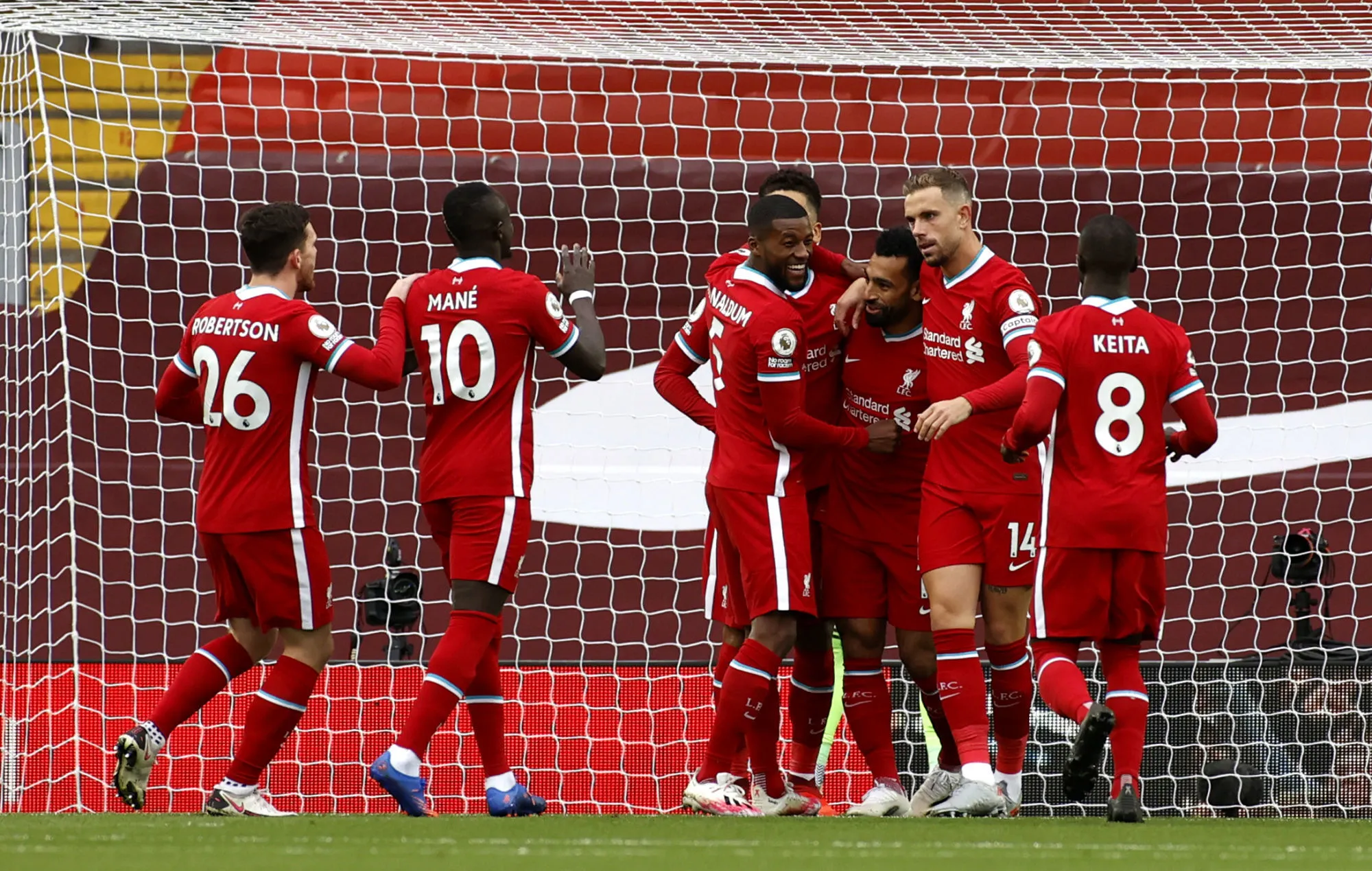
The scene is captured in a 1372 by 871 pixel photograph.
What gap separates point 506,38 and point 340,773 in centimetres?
287

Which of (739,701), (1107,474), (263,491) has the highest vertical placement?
(1107,474)

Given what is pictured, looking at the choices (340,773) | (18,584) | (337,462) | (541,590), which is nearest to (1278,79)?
(541,590)

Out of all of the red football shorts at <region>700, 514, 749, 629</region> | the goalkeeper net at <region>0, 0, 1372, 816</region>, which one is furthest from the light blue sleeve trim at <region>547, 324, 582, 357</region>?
the goalkeeper net at <region>0, 0, 1372, 816</region>

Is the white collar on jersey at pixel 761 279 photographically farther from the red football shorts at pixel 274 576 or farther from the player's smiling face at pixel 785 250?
the red football shorts at pixel 274 576

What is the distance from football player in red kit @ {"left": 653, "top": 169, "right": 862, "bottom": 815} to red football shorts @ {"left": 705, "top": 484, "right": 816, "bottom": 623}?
0.23 meters

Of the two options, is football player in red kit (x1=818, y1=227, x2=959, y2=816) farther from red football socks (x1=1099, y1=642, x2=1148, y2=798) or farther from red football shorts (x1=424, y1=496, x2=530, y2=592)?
red football shorts (x1=424, y1=496, x2=530, y2=592)

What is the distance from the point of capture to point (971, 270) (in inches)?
193

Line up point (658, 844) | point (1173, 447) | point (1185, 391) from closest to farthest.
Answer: point (658, 844)
point (1185, 391)
point (1173, 447)

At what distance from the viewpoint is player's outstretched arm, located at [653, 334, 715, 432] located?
5238 millimetres

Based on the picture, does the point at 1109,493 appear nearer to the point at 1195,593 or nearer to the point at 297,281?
the point at 297,281

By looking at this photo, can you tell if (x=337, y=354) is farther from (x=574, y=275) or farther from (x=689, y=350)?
(x=689, y=350)

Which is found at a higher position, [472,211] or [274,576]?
[472,211]

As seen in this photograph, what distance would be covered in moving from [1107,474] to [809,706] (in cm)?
118

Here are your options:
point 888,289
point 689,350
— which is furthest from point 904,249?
point 689,350
